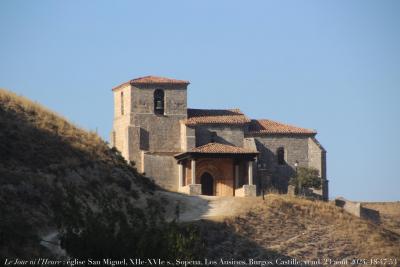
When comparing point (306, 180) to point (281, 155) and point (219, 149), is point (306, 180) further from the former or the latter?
point (219, 149)

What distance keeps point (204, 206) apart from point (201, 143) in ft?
33.1

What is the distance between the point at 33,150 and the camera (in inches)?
2039

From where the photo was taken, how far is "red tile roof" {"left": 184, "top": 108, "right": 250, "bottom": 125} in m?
67.4

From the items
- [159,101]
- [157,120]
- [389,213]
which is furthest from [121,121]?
[389,213]

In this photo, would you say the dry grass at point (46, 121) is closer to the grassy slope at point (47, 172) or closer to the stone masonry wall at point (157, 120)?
the grassy slope at point (47, 172)

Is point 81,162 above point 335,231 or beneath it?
above

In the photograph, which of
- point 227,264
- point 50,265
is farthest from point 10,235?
point 227,264

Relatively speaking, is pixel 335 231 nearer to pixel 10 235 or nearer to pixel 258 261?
pixel 258 261

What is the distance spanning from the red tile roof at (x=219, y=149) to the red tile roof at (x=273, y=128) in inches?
118

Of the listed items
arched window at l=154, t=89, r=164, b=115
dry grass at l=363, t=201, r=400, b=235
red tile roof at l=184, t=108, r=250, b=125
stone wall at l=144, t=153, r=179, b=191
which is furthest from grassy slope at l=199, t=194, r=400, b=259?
→ arched window at l=154, t=89, r=164, b=115

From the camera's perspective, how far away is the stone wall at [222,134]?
221 ft

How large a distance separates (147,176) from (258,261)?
47.0ft

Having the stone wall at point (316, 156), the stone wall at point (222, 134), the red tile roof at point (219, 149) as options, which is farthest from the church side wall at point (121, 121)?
the stone wall at point (316, 156)

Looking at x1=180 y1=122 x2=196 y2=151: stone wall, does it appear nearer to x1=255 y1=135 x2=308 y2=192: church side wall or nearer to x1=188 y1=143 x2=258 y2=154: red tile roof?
x1=188 y1=143 x2=258 y2=154: red tile roof
